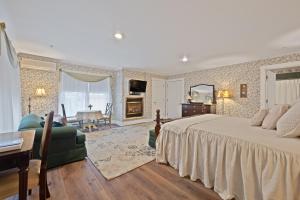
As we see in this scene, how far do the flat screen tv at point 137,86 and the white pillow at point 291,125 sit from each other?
5.53m

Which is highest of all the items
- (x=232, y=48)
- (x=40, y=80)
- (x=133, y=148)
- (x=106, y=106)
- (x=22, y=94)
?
(x=232, y=48)

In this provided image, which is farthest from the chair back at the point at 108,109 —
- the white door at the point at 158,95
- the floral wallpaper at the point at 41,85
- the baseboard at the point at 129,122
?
the white door at the point at 158,95

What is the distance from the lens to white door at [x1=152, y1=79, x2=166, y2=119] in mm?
7691

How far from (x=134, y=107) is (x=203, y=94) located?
3197 mm

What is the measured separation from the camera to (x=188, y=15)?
227cm

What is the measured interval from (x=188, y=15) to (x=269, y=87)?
13.2ft

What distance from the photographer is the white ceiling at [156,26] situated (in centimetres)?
207

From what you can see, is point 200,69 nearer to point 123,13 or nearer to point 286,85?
point 286,85

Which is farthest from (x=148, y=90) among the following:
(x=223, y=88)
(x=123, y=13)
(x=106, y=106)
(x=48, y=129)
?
(x=48, y=129)

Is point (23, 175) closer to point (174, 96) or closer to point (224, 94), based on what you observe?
point (224, 94)

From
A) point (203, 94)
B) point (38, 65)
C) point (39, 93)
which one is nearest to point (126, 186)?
point (39, 93)

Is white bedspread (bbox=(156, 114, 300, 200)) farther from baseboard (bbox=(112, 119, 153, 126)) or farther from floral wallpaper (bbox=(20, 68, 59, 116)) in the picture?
floral wallpaper (bbox=(20, 68, 59, 116))

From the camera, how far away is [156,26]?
2648mm

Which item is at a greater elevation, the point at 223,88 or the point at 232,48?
the point at 232,48
